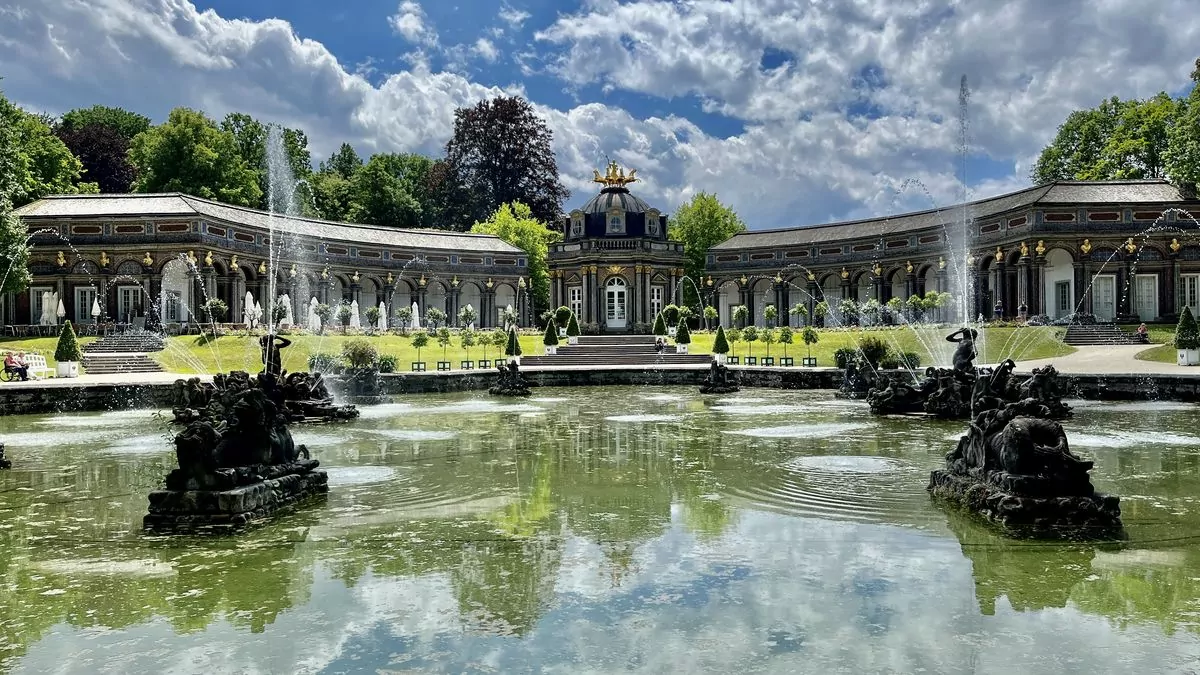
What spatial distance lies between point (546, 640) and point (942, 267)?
51734mm

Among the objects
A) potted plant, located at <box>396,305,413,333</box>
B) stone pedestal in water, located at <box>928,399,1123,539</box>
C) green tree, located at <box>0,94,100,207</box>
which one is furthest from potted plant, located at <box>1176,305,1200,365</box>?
green tree, located at <box>0,94,100,207</box>

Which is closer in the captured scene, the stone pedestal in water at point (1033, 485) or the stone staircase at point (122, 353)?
the stone pedestal in water at point (1033, 485)

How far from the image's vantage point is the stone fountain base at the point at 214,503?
856 centimetres

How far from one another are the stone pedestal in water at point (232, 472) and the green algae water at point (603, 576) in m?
0.39

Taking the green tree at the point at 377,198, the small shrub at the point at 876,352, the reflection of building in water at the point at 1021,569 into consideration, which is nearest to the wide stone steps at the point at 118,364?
the small shrub at the point at 876,352

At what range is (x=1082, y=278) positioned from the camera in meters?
43.6

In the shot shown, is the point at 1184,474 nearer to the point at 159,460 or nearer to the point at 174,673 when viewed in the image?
the point at 174,673

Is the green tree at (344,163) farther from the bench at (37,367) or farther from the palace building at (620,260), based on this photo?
the bench at (37,367)

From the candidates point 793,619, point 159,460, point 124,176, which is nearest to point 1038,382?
point 793,619

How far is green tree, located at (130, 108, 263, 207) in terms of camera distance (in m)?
56.6

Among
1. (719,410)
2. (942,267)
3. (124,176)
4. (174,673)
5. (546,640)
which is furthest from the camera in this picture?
(124,176)

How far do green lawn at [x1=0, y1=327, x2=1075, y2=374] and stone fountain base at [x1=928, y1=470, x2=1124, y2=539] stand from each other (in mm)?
25811

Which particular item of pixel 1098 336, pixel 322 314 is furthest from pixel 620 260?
pixel 1098 336

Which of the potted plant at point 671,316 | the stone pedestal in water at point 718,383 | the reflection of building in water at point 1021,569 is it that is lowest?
the reflection of building in water at point 1021,569
